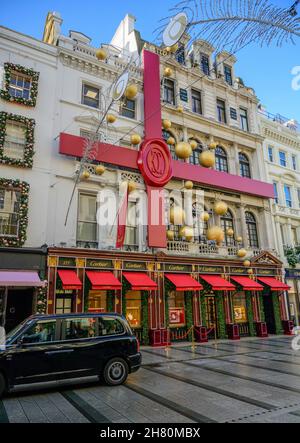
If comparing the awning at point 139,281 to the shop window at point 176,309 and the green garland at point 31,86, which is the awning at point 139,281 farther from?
the green garland at point 31,86

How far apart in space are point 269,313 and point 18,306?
17.0m

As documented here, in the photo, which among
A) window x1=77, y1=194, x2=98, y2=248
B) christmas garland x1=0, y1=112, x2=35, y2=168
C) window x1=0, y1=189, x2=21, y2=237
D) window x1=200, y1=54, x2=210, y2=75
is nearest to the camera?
window x1=0, y1=189, x2=21, y2=237

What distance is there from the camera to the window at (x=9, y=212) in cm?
1459

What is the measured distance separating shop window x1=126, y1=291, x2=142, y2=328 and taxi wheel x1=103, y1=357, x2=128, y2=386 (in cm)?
822

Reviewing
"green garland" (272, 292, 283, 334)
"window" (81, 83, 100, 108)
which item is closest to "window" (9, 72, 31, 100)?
"window" (81, 83, 100, 108)

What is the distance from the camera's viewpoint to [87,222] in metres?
17.0

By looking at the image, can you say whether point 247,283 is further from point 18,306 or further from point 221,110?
point 221,110

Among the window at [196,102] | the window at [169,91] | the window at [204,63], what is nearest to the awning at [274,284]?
the window at [196,102]

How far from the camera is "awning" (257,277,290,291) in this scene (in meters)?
21.2

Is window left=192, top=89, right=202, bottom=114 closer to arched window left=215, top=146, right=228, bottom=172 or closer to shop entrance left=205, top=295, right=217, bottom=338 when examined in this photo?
arched window left=215, top=146, right=228, bottom=172

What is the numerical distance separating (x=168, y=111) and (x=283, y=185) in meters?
12.3

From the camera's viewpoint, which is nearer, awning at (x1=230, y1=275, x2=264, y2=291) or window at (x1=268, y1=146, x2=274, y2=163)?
awning at (x1=230, y1=275, x2=264, y2=291)

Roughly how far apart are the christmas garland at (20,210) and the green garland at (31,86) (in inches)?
171

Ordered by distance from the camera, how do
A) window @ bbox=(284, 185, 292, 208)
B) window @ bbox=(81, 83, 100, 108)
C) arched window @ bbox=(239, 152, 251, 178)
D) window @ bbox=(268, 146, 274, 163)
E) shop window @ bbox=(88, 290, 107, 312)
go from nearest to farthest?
shop window @ bbox=(88, 290, 107, 312) < window @ bbox=(81, 83, 100, 108) < arched window @ bbox=(239, 152, 251, 178) < window @ bbox=(268, 146, 274, 163) < window @ bbox=(284, 185, 292, 208)
